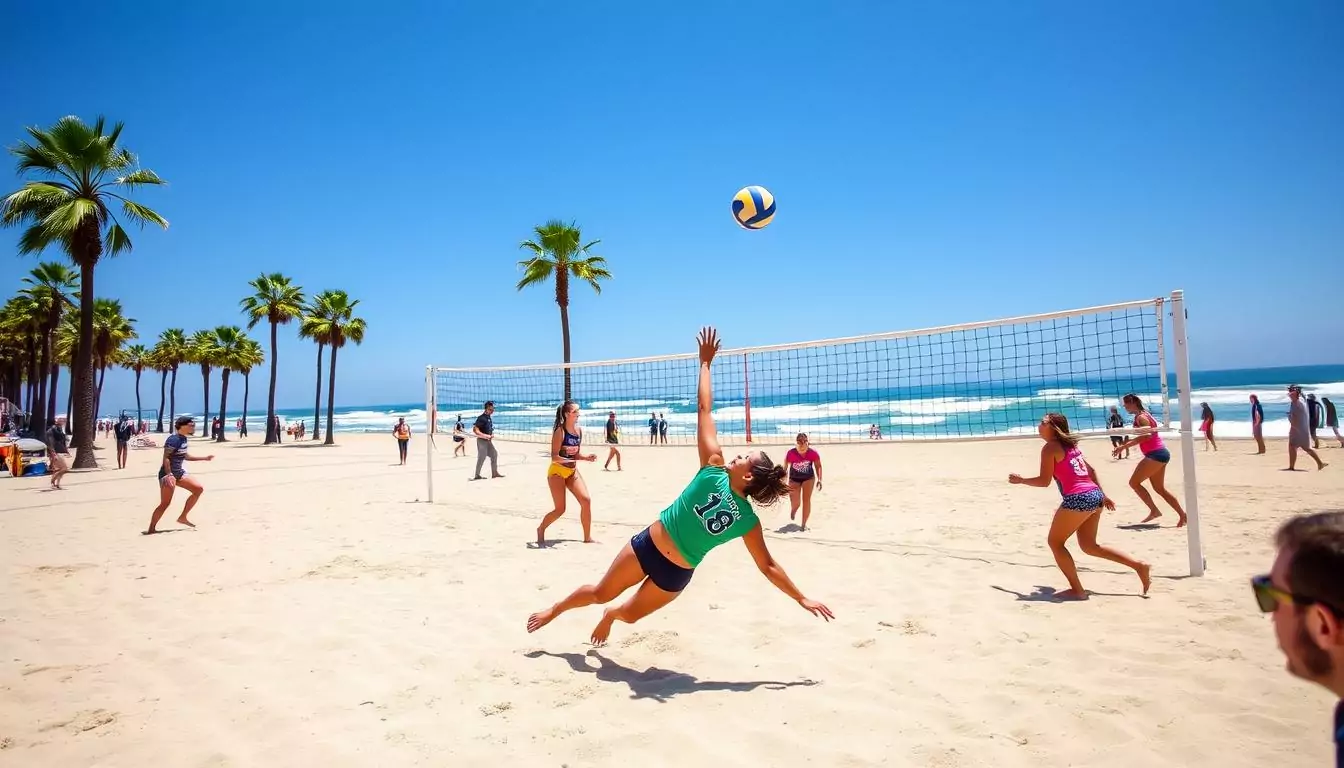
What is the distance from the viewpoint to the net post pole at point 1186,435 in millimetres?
5391

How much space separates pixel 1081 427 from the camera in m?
28.0

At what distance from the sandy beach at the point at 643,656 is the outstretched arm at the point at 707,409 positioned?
1274mm

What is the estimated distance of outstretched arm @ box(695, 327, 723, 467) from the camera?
365 centimetres

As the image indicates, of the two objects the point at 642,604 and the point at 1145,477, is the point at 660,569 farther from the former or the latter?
the point at 1145,477

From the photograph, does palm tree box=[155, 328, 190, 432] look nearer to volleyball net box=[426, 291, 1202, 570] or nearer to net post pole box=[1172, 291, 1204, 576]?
volleyball net box=[426, 291, 1202, 570]

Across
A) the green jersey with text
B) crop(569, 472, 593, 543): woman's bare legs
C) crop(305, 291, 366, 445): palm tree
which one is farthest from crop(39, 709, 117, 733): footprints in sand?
crop(305, 291, 366, 445): palm tree

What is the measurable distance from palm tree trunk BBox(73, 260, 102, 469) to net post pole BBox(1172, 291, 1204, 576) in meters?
22.5

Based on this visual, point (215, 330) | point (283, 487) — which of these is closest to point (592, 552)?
point (283, 487)

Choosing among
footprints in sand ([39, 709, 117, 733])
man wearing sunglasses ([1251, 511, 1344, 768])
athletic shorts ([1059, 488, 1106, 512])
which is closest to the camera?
man wearing sunglasses ([1251, 511, 1344, 768])

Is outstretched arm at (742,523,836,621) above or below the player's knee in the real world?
above

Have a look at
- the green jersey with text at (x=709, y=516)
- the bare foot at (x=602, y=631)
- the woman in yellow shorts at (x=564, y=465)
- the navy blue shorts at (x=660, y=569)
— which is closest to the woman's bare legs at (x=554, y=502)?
the woman in yellow shorts at (x=564, y=465)

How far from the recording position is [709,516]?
352cm

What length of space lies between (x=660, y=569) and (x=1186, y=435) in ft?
15.5

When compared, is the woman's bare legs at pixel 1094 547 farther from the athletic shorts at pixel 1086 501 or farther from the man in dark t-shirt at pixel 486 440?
the man in dark t-shirt at pixel 486 440
